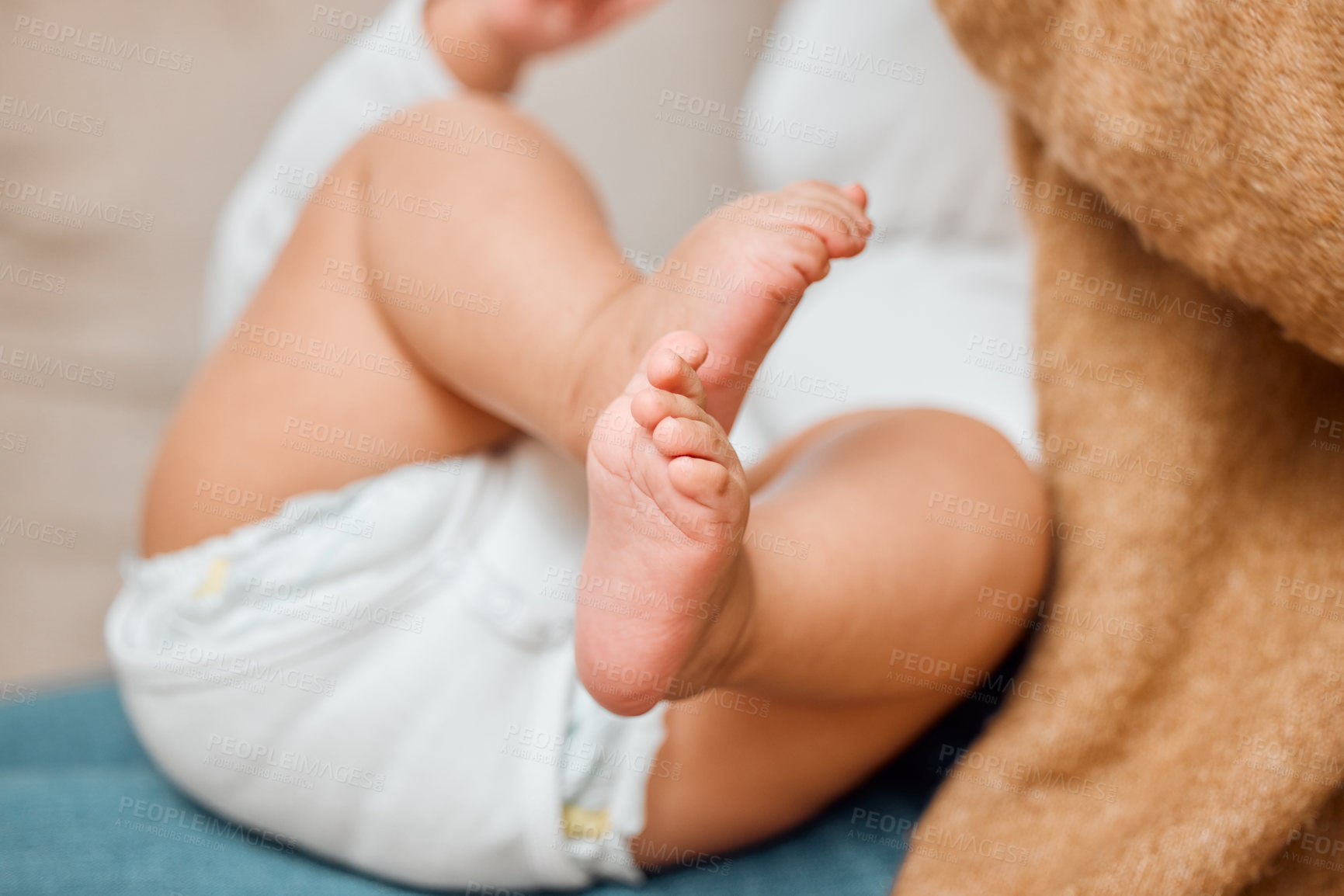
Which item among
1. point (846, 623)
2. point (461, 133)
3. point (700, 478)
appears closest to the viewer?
point (700, 478)

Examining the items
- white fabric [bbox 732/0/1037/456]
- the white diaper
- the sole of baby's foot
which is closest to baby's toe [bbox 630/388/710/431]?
the sole of baby's foot

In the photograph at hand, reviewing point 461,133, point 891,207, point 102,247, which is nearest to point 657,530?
point 461,133

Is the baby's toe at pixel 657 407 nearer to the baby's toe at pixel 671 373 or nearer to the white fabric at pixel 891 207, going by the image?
the baby's toe at pixel 671 373

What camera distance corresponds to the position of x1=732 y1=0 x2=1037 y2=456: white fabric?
858mm

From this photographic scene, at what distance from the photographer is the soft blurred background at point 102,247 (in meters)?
0.99

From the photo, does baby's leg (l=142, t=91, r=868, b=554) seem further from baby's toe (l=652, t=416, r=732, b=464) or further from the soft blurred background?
the soft blurred background

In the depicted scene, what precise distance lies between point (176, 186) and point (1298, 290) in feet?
3.47

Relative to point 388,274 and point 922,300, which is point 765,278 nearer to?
point 388,274

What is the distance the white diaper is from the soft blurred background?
0.45 meters

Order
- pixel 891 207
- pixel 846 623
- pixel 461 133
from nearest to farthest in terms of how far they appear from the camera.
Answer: pixel 846 623 < pixel 461 133 < pixel 891 207

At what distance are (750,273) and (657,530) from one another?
113mm

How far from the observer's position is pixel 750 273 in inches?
17.3

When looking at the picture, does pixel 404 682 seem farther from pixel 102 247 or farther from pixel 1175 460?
pixel 102 247

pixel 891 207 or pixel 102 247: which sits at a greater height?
pixel 891 207
